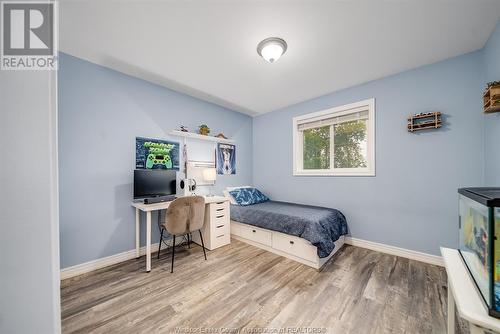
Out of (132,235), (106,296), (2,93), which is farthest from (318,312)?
(132,235)

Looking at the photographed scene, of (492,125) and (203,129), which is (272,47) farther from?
(492,125)

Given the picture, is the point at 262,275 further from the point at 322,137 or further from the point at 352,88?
the point at 352,88

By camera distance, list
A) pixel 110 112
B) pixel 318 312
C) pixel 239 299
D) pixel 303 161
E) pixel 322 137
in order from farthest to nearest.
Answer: pixel 303 161 < pixel 322 137 < pixel 110 112 < pixel 239 299 < pixel 318 312

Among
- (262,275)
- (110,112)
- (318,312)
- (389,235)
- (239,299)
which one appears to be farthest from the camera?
(389,235)

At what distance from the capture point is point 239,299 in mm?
1700

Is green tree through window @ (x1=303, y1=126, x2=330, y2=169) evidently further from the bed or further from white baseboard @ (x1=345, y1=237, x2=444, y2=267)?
white baseboard @ (x1=345, y1=237, x2=444, y2=267)

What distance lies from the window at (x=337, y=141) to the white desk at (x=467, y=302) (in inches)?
74.2

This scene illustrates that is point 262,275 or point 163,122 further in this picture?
point 163,122

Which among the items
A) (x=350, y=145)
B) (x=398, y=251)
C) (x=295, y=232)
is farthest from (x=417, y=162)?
(x=295, y=232)

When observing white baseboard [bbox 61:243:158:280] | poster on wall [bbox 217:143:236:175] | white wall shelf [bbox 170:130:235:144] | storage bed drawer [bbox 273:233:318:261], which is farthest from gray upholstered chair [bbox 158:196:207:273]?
poster on wall [bbox 217:143:236:175]

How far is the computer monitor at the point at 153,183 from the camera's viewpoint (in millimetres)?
2428

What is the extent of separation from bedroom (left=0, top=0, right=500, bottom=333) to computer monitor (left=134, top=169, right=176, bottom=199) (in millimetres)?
18

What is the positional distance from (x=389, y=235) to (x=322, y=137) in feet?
5.96

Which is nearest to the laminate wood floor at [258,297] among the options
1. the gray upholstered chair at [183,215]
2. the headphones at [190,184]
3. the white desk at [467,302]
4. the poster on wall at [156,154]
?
the gray upholstered chair at [183,215]
